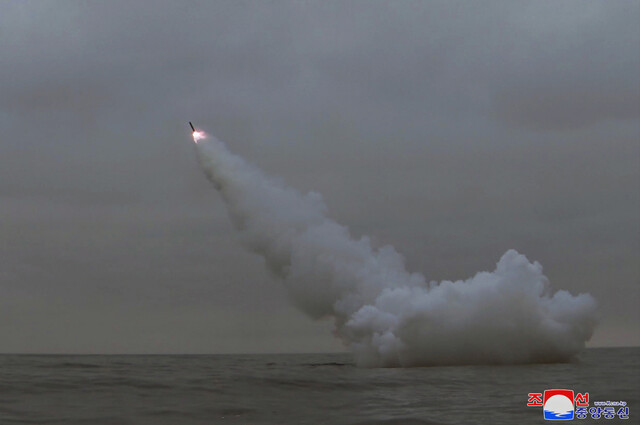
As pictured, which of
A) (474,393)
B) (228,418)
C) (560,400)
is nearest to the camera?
(228,418)

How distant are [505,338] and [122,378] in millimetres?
46268


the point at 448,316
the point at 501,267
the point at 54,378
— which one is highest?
the point at 501,267

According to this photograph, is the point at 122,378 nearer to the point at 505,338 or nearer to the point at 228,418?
the point at 228,418

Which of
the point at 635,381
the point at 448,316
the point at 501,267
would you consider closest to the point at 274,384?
the point at 635,381

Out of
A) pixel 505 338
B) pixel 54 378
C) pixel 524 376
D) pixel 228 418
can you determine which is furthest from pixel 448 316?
pixel 228 418

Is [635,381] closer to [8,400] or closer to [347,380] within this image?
[347,380]

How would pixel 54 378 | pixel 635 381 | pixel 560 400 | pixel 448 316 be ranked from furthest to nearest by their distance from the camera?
pixel 448 316 → pixel 54 378 → pixel 635 381 → pixel 560 400

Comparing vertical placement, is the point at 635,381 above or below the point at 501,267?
below

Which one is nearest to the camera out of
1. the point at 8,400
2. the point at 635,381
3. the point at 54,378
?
the point at 8,400

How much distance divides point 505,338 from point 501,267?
8972mm

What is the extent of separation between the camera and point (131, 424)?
31.2 meters

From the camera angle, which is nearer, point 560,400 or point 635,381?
point 560,400

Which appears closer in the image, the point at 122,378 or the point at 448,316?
the point at 122,378

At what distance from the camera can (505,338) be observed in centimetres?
8350
